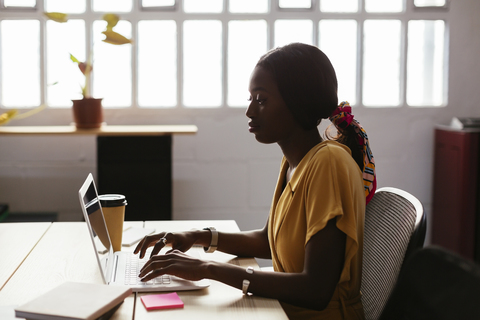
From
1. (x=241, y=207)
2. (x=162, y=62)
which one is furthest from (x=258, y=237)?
(x=162, y=62)

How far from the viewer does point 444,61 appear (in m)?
3.44

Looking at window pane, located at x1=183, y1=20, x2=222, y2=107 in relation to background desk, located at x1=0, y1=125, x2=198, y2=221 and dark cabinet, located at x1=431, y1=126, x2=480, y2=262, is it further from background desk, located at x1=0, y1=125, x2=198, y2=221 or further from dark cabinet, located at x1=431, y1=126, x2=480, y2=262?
dark cabinet, located at x1=431, y1=126, x2=480, y2=262

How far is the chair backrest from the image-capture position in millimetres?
1211

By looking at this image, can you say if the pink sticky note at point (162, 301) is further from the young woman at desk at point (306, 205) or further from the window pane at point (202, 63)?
the window pane at point (202, 63)

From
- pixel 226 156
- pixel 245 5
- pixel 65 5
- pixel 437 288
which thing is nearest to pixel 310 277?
pixel 437 288

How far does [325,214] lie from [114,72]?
2424 millimetres

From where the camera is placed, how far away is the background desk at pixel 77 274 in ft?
3.65

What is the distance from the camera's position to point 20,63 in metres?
3.27

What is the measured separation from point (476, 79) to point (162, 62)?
2.08m

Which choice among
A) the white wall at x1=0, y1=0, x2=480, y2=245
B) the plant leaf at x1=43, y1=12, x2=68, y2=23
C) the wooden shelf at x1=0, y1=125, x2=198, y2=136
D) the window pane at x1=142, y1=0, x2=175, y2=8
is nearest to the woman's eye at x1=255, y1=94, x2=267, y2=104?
the wooden shelf at x1=0, y1=125, x2=198, y2=136

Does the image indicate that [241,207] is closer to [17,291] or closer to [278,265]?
[278,265]

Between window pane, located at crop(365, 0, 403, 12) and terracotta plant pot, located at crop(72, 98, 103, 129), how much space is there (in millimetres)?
1839

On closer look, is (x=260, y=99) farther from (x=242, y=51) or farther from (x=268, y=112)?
(x=242, y=51)

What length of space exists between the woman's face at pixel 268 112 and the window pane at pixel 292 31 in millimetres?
2001
